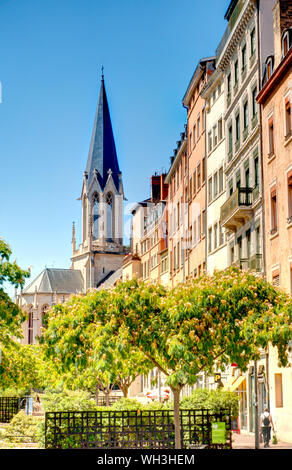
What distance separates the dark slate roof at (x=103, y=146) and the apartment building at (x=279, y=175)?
384 ft

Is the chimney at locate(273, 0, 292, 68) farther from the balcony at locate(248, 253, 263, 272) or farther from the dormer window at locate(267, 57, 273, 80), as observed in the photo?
the balcony at locate(248, 253, 263, 272)

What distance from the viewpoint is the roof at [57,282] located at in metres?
150

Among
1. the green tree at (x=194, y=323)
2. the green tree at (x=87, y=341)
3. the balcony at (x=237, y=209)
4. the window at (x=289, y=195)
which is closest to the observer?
the green tree at (x=87, y=341)

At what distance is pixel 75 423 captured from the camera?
73.2 feet

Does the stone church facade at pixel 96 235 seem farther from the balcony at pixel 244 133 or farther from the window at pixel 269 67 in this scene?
the window at pixel 269 67

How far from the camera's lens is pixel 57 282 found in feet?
499

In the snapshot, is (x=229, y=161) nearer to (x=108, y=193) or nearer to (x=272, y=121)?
(x=272, y=121)

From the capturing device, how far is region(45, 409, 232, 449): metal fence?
21891 mm

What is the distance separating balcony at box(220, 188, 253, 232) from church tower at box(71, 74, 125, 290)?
351 ft

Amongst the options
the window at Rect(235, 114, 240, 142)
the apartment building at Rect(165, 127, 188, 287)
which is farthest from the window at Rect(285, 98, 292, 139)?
the apartment building at Rect(165, 127, 188, 287)

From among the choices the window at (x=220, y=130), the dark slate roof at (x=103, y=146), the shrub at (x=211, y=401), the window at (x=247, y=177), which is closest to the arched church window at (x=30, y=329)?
the dark slate roof at (x=103, y=146)

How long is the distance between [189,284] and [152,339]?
2.14 meters

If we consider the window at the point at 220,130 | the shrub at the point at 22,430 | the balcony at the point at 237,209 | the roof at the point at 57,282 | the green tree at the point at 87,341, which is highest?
the roof at the point at 57,282
